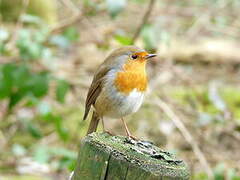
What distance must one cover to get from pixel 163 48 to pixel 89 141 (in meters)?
6.47

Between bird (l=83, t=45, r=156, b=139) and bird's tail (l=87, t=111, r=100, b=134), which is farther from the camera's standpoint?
bird's tail (l=87, t=111, r=100, b=134)

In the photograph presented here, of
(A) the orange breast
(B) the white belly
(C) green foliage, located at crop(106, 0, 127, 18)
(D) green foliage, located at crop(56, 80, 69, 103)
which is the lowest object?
(D) green foliage, located at crop(56, 80, 69, 103)

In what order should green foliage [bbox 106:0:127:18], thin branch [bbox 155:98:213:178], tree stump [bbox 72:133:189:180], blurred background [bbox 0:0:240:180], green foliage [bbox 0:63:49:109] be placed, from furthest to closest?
thin branch [bbox 155:98:213:178]
blurred background [bbox 0:0:240:180]
green foliage [bbox 0:63:49:109]
green foliage [bbox 106:0:127:18]
tree stump [bbox 72:133:189:180]

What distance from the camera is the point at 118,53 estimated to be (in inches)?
131

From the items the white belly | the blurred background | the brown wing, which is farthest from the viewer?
the blurred background

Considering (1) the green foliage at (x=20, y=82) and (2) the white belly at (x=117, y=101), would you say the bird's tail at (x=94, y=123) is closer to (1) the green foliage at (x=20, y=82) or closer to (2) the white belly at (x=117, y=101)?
(2) the white belly at (x=117, y=101)

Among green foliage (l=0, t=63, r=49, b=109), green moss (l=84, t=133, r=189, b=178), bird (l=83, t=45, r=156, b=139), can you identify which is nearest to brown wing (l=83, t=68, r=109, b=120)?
bird (l=83, t=45, r=156, b=139)

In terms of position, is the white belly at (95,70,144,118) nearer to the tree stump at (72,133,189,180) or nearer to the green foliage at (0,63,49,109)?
the green foliage at (0,63,49,109)

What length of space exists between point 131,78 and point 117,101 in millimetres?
163

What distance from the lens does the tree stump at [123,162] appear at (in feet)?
5.53

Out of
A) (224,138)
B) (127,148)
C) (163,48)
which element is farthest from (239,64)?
(127,148)

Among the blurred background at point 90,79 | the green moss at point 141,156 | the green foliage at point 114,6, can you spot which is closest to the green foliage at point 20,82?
the blurred background at point 90,79

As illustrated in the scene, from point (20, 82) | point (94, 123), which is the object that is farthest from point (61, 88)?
point (94, 123)

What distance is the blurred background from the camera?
14.3ft
